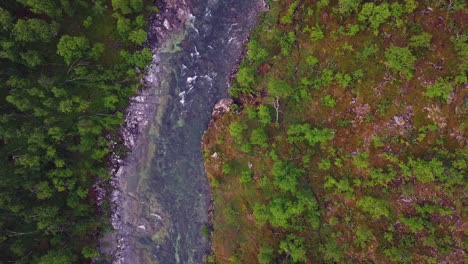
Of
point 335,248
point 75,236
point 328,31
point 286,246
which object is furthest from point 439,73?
point 75,236

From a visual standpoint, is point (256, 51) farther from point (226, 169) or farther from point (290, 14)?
point (226, 169)

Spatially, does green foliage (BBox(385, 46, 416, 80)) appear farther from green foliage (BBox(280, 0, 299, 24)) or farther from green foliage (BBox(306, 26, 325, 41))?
green foliage (BBox(280, 0, 299, 24))

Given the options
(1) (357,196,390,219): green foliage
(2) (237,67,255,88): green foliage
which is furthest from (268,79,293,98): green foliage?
(1) (357,196,390,219): green foliage

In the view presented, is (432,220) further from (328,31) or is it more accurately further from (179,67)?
(179,67)

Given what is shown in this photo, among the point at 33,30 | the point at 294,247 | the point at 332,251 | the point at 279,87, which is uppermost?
the point at 33,30

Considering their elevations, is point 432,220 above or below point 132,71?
below

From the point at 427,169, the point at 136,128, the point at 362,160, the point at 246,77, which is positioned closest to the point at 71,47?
the point at 136,128
